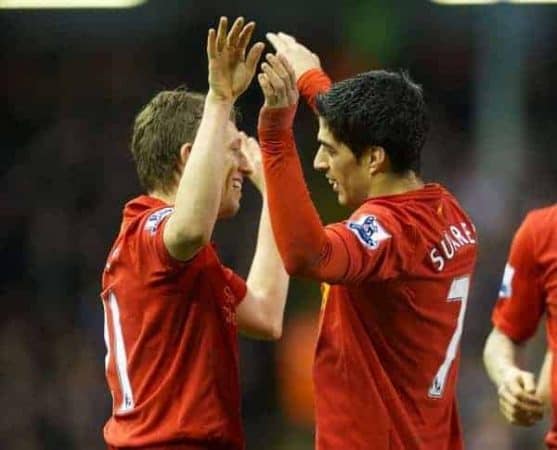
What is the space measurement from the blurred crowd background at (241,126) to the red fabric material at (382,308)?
2.97 metres

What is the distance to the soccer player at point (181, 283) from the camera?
9.04 feet

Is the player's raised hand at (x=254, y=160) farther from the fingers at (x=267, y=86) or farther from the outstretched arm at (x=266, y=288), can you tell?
the fingers at (x=267, y=86)

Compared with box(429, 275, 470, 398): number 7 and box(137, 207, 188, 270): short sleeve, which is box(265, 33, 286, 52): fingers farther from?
box(429, 275, 470, 398): number 7

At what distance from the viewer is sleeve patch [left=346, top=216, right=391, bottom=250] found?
2.75m

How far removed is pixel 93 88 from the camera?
6492 mm

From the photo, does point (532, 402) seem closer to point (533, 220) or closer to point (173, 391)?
point (533, 220)

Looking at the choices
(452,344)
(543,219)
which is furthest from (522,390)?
(543,219)

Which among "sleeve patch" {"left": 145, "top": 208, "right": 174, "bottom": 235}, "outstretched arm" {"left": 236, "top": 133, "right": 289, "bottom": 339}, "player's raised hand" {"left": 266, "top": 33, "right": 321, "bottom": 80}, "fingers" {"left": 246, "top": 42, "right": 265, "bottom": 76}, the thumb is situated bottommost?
the thumb

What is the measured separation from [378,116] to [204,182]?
397 millimetres

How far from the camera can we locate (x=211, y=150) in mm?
2754

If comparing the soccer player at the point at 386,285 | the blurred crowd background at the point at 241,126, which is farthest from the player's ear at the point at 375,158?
the blurred crowd background at the point at 241,126

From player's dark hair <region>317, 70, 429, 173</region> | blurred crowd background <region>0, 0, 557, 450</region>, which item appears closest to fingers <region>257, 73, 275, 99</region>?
player's dark hair <region>317, 70, 429, 173</region>

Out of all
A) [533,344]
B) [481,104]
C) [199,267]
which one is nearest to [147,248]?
[199,267]

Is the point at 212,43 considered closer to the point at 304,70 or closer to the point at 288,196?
the point at 288,196
